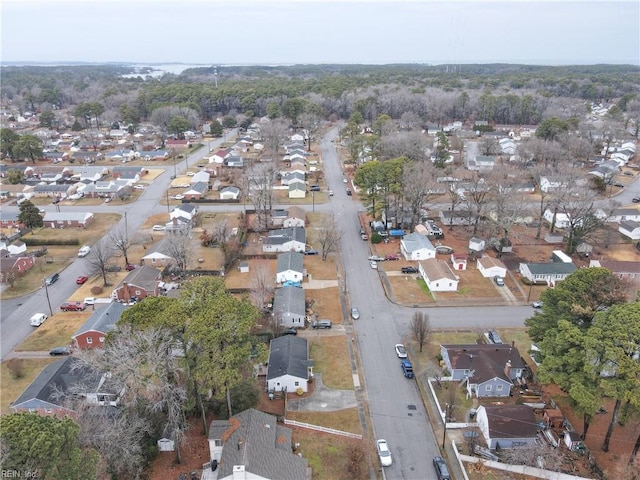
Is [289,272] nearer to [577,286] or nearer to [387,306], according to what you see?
[387,306]

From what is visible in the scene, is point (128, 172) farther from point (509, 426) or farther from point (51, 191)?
point (509, 426)

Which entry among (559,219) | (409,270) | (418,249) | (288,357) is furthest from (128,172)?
(559,219)

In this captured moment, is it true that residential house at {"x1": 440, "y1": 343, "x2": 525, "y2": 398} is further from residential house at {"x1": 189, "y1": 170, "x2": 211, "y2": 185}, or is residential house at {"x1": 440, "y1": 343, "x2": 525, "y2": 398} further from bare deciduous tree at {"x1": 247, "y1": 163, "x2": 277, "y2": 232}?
residential house at {"x1": 189, "y1": 170, "x2": 211, "y2": 185}

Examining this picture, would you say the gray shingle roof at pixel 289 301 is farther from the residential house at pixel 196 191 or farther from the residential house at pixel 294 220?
the residential house at pixel 196 191

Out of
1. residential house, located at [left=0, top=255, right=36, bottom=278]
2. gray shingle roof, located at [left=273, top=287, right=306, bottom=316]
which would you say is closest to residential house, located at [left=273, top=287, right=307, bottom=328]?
gray shingle roof, located at [left=273, top=287, right=306, bottom=316]

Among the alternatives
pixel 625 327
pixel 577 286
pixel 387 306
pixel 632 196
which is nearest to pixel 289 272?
pixel 387 306

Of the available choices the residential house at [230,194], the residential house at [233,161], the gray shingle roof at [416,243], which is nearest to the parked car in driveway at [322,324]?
the gray shingle roof at [416,243]
